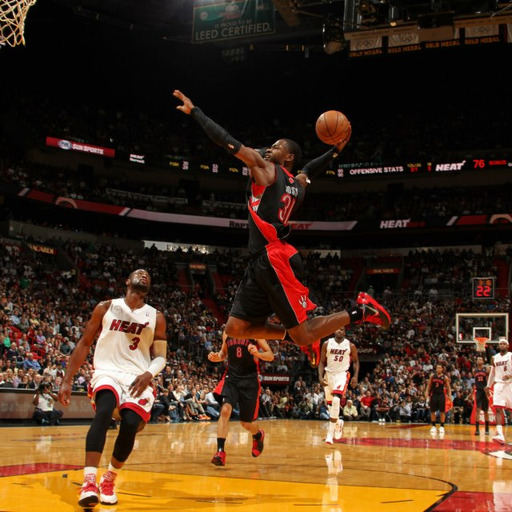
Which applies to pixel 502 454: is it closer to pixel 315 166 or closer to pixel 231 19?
pixel 315 166

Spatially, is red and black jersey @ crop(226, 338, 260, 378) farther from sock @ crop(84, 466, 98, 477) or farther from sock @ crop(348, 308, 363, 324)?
sock @ crop(84, 466, 98, 477)

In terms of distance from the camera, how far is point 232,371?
30.1 feet

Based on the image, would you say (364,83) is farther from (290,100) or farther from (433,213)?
(433,213)

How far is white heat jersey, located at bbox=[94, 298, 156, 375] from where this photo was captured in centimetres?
548

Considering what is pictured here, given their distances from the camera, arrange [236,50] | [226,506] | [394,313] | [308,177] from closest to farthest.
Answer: [226,506] < [308,177] < [236,50] < [394,313]

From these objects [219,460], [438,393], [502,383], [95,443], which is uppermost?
[502,383]

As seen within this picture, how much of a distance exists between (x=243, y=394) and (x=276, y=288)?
3.46 meters

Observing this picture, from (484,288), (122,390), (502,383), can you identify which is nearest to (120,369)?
(122,390)

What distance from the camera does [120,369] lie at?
17.9 ft

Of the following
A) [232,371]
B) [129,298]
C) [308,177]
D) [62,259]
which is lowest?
[232,371]

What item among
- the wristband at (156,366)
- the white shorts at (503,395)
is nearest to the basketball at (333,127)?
the wristband at (156,366)

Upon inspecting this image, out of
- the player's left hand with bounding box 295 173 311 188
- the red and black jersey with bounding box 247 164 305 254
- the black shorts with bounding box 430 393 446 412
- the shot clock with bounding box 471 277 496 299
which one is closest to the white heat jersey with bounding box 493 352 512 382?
the black shorts with bounding box 430 393 446 412

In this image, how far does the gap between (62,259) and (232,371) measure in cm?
2457

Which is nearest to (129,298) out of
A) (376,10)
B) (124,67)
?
(376,10)
